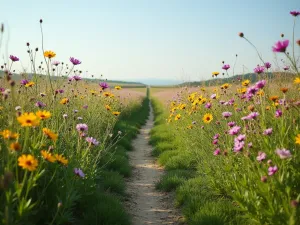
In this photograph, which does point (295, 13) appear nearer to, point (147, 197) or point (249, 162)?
point (249, 162)

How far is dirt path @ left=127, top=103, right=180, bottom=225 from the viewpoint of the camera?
4.25m

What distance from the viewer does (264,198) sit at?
298 cm

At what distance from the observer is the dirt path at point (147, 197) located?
13.9 ft

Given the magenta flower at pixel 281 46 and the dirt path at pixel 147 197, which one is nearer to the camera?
the magenta flower at pixel 281 46

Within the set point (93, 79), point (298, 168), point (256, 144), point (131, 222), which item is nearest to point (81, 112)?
point (93, 79)

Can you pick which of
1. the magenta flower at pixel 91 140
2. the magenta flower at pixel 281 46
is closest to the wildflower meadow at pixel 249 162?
the magenta flower at pixel 281 46

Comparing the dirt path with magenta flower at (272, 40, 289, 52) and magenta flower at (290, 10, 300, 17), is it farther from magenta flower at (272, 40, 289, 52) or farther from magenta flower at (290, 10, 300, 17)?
magenta flower at (290, 10, 300, 17)

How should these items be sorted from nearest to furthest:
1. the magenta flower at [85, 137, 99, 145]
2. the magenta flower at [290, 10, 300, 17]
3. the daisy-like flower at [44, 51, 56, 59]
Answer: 1. the magenta flower at [290, 10, 300, 17]
2. the magenta flower at [85, 137, 99, 145]
3. the daisy-like flower at [44, 51, 56, 59]

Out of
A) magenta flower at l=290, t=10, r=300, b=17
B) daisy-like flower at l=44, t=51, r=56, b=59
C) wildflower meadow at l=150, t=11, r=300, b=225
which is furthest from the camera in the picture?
daisy-like flower at l=44, t=51, r=56, b=59

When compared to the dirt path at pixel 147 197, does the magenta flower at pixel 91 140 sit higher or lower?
higher

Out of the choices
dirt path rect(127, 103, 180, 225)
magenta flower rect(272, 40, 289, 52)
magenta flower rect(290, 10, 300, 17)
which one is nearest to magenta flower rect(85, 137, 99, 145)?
dirt path rect(127, 103, 180, 225)

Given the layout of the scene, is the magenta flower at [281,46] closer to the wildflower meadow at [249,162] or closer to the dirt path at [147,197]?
the wildflower meadow at [249,162]

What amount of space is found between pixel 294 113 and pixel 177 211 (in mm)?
2050

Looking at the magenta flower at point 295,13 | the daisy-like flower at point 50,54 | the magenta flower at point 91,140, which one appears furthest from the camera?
the daisy-like flower at point 50,54
